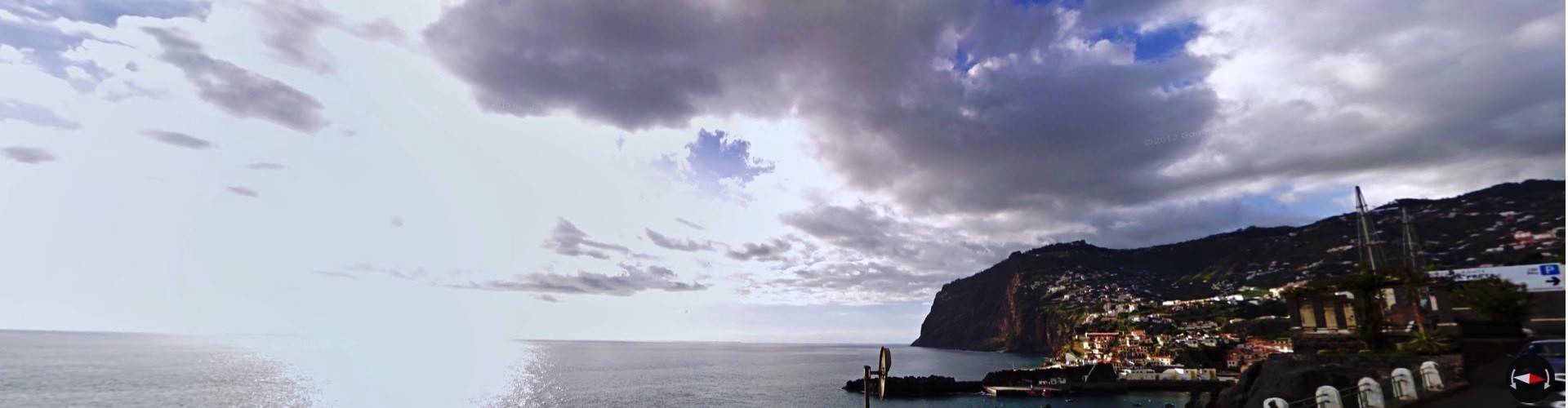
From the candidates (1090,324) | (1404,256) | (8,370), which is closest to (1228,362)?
(1404,256)

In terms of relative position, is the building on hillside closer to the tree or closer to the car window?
the tree

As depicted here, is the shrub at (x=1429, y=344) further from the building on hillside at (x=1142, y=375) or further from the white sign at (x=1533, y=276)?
the building on hillside at (x=1142, y=375)

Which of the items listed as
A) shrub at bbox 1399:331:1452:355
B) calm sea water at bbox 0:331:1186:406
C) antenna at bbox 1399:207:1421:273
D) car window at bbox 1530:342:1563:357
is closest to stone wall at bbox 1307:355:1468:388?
shrub at bbox 1399:331:1452:355

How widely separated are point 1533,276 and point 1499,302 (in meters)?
8.13

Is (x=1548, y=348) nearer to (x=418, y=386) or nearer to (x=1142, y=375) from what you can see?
(x=1142, y=375)

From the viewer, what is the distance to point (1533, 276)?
110ft

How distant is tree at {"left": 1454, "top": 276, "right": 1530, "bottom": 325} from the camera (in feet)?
95.3

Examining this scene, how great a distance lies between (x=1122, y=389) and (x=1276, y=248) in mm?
Answer: 120734

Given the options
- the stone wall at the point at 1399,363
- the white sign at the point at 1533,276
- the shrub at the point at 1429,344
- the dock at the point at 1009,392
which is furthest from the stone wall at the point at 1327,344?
the dock at the point at 1009,392

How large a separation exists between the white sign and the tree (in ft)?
10.6

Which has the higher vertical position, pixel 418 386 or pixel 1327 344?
pixel 1327 344

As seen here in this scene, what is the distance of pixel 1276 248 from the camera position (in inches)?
6850

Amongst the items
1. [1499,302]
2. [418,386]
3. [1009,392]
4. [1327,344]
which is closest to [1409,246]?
[1327,344]

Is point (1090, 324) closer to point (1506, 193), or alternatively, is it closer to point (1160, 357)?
point (1160, 357)
